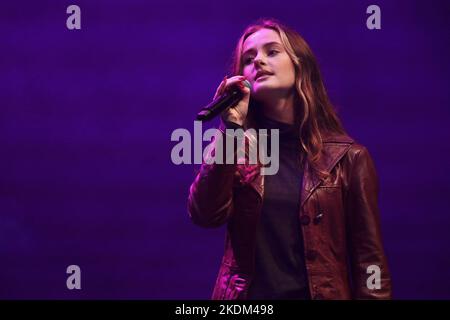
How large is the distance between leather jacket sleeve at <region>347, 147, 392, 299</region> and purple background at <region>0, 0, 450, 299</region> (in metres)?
0.63

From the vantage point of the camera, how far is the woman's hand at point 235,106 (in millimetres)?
1483

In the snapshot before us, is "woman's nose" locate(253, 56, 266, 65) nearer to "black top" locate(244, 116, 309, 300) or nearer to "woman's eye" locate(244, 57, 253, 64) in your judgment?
"woman's eye" locate(244, 57, 253, 64)

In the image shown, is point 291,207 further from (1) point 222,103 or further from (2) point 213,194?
(1) point 222,103

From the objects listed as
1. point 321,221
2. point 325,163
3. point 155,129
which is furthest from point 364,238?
point 155,129

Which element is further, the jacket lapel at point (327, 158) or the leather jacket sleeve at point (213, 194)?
the jacket lapel at point (327, 158)

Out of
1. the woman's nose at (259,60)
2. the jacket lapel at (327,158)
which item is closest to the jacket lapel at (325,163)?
the jacket lapel at (327,158)

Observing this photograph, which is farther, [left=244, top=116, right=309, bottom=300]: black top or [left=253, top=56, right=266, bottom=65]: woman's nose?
[left=253, top=56, right=266, bottom=65]: woman's nose

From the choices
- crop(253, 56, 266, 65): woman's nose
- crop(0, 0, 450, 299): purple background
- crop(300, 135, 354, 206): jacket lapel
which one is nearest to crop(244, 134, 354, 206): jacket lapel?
crop(300, 135, 354, 206): jacket lapel

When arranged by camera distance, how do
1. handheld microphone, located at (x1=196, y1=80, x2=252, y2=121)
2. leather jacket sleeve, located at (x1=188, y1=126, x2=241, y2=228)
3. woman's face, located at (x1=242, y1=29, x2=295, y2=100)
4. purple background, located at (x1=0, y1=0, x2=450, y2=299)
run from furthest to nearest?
purple background, located at (x1=0, y1=0, x2=450, y2=299), woman's face, located at (x1=242, y1=29, x2=295, y2=100), leather jacket sleeve, located at (x1=188, y1=126, x2=241, y2=228), handheld microphone, located at (x1=196, y1=80, x2=252, y2=121)

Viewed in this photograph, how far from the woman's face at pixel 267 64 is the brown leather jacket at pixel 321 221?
271 mm

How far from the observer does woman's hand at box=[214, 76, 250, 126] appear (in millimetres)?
1483

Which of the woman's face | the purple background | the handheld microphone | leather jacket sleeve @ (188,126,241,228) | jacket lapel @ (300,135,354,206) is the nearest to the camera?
the handheld microphone

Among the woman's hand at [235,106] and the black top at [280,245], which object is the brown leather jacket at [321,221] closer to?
the black top at [280,245]

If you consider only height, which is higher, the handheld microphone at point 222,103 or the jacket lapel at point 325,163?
→ the handheld microphone at point 222,103
